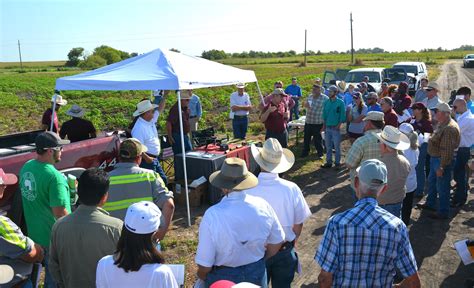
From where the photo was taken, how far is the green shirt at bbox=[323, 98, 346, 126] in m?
8.98

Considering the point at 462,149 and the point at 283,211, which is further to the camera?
the point at 462,149

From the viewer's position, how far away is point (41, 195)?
3467 mm

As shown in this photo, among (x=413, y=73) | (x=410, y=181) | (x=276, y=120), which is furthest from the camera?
(x=413, y=73)

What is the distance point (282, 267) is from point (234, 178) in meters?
1.01

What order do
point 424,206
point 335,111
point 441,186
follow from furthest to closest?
1. point 335,111
2. point 424,206
3. point 441,186

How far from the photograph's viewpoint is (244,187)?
289 cm

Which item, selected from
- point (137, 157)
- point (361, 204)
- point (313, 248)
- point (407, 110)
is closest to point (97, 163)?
point (137, 157)

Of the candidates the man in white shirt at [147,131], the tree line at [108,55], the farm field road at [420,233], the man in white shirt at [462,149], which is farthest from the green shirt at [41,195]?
the tree line at [108,55]

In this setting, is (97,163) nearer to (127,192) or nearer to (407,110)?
(127,192)

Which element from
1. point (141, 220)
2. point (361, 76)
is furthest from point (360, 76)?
point (141, 220)

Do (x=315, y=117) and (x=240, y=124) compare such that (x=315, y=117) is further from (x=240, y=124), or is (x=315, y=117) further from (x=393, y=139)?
(x=393, y=139)

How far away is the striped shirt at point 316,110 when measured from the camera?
31.3ft

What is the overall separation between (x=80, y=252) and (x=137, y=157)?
3.94ft

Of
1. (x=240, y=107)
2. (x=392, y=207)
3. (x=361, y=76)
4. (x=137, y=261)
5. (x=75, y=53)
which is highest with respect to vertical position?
(x=75, y=53)
